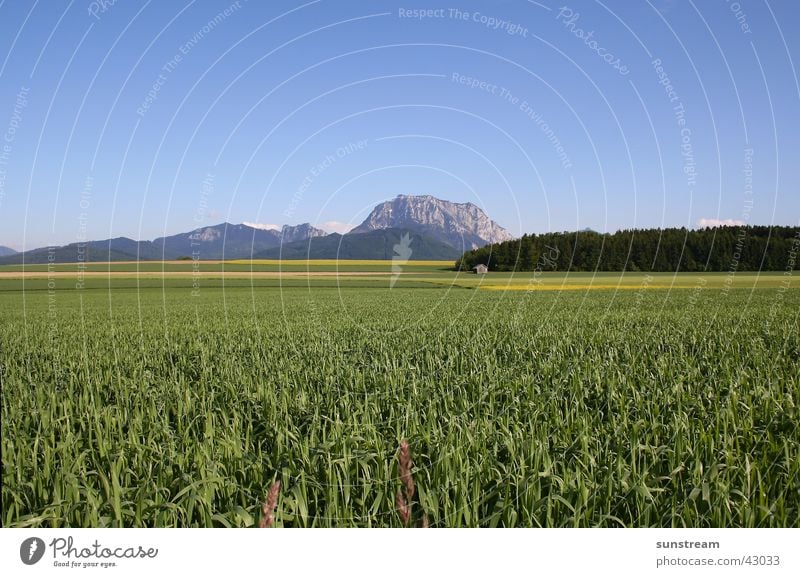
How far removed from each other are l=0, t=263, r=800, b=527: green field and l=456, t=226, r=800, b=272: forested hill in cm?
5138

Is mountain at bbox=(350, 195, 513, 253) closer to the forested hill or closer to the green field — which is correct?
the green field

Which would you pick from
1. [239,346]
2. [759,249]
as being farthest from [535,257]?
[239,346]

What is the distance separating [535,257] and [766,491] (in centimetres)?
6687

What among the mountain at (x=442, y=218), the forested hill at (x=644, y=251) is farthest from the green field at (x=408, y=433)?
the forested hill at (x=644, y=251)

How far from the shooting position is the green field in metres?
4.45

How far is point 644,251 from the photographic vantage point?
70.5 meters

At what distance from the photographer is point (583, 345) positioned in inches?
540

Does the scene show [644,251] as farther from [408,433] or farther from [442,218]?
[408,433]

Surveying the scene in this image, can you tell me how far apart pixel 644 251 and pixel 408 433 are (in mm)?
71991

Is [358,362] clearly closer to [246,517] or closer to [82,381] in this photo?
[82,381]

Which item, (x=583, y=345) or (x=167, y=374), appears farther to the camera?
(x=583, y=345)

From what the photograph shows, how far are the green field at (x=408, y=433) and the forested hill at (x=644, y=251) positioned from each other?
5138 centimetres

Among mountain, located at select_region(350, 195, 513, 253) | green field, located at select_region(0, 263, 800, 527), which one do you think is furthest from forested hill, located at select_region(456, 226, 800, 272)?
green field, located at select_region(0, 263, 800, 527)

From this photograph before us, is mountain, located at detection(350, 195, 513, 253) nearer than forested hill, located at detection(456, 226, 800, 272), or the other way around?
mountain, located at detection(350, 195, 513, 253)
